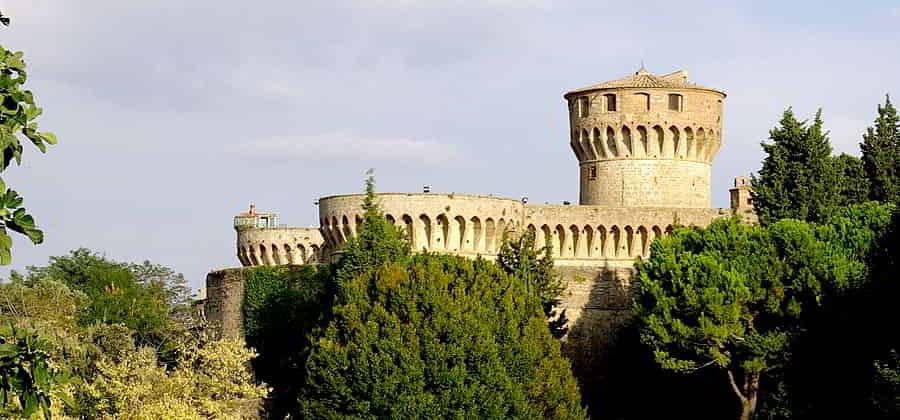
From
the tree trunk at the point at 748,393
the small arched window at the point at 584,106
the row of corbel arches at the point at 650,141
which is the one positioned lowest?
the tree trunk at the point at 748,393

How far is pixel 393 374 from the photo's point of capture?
35281 millimetres

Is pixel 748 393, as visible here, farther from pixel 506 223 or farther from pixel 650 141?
pixel 650 141

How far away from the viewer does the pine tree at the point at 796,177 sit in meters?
43.3

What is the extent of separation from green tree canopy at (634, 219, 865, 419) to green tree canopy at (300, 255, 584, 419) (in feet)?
9.18

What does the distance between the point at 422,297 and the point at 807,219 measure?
40.8 ft

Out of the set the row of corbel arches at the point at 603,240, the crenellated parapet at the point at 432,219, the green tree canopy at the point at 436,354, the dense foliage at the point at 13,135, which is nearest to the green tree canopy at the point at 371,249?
the green tree canopy at the point at 436,354

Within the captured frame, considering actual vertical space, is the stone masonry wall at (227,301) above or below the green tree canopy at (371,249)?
below

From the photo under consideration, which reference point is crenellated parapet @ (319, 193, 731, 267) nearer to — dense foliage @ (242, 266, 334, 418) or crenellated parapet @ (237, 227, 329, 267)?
dense foliage @ (242, 266, 334, 418)

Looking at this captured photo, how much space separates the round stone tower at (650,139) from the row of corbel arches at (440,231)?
371 inches

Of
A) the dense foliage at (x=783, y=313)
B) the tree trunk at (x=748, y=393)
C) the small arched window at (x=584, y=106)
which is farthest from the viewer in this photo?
the small arched window at (x=584, y=106)

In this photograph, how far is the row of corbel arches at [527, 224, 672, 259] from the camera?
51.9m

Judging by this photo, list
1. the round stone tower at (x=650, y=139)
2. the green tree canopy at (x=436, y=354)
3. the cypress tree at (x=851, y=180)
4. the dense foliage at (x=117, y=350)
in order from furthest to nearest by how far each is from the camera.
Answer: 1. the round stone tower at (x=650, y=139)
2. the cypress tree at (x=851, y=180)
3. the green tree canopy at (x=436, y=354)
4. the dense foliage at (x=117, y=350)

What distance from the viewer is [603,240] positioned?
172ft

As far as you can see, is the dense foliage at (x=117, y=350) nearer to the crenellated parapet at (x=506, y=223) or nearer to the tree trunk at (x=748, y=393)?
the crenellated parapet at (x=506, y=223)
